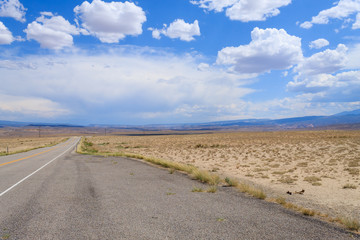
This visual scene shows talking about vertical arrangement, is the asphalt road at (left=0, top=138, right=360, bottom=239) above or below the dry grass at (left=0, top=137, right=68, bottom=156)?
above

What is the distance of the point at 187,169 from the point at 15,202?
29.1 ft

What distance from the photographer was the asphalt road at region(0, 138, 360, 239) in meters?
5.57

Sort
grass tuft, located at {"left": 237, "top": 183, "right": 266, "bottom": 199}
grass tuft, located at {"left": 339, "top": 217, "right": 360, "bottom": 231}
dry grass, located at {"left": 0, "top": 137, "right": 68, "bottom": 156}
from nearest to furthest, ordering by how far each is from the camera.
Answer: grass tuft, located at {"left": 339, "top": 217, "right": 360, "bottom": 231} → grass tuft, located at {"left": 237, "top": 183, "right": 266, "bottom": 199} → dry grass, located at {"left": 0, "top": 137, "right": 68, "bottom": 156}

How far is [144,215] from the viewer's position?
6801mm

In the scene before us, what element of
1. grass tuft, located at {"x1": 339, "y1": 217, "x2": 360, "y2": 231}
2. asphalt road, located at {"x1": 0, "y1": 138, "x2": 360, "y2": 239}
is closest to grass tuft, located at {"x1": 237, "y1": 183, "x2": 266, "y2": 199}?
asphalt road, located at {"x1": 0, "y1": 138, "x2": 360, "y2": 239}

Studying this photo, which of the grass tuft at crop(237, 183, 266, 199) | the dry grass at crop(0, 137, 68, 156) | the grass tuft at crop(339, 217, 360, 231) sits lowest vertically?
the dry grass at crop(0, 137, 68, 156)

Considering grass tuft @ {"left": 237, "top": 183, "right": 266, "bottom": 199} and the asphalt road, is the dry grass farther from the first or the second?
grass tuft @ {"left": 237, "top": 183, "right": 266, "bottom": 199}

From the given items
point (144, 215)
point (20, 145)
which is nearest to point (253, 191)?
point (144, 215)

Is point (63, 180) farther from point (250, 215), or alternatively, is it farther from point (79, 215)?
point (250, 215)

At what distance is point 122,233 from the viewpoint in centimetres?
557

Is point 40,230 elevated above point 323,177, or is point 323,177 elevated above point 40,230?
point 40,230

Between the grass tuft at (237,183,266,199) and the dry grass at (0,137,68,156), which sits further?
the dry grass at (0,137,68,156)

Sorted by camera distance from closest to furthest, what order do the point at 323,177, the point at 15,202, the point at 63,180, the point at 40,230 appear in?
1. the point at 40,230
2. the point at 15,202
3. the point at 63,180
4. the point at 323,177

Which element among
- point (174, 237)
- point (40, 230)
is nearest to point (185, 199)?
point (174, 237)
